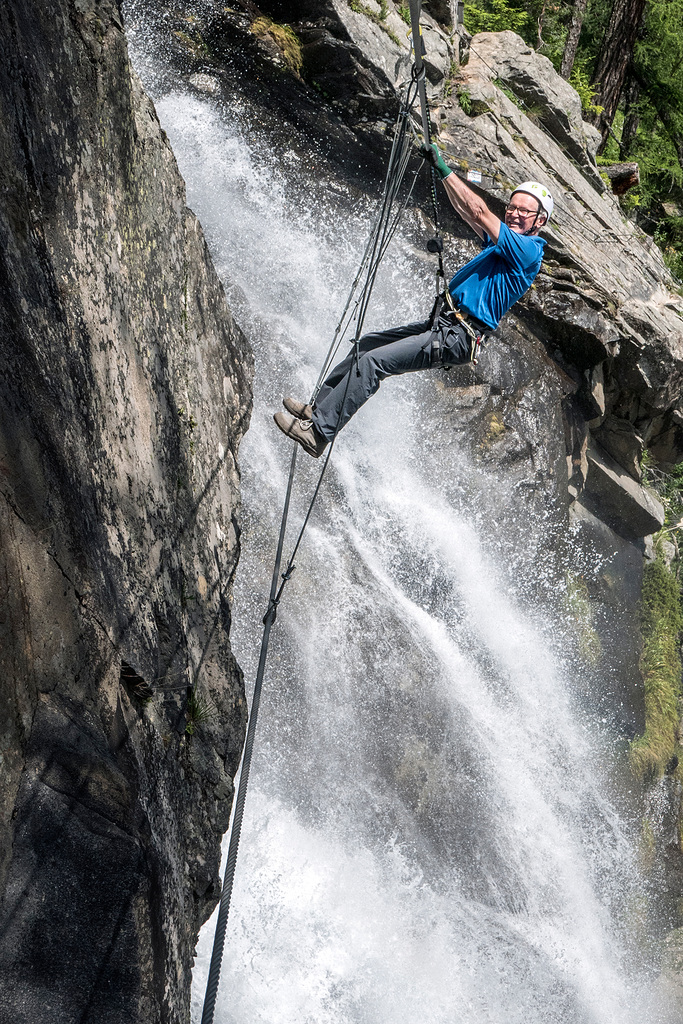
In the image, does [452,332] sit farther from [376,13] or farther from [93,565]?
[376,13]

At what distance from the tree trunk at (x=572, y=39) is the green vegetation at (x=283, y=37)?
6067mm

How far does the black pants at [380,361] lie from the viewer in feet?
17.7

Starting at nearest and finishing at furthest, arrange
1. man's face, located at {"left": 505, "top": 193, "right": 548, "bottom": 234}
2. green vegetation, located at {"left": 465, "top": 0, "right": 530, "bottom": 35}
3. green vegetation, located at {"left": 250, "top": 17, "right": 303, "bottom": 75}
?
man's face, located at {"left": 505, "top": 193, "right": 548, "bottom": 234} → green vegetation, located at {"left": 250, "top": 17, "right": 303, "bottom": 75} → green vegetation, located at {"left": 465, "top": 0, "right": 530, "bottom": 35}

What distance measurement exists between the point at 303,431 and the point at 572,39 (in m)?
11.0

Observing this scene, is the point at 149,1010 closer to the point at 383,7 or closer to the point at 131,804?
the point at 131,804

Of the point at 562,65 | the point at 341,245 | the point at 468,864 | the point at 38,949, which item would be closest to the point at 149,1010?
the point at 38,949

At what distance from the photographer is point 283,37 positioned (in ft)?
28.3

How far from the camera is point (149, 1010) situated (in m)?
3.88

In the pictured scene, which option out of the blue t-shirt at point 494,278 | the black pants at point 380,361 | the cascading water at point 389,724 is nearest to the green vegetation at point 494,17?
the cascading water at point 389,724

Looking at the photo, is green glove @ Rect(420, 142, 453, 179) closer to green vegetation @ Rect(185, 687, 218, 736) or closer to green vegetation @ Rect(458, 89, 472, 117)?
green vegetation @ Rect(185, 687, 218, 736)

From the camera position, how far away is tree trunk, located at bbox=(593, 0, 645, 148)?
12102 mm

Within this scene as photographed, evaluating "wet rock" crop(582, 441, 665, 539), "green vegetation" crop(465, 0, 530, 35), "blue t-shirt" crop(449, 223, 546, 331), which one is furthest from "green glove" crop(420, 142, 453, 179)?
"green vegetation" crop(465, 0, 530, 35)

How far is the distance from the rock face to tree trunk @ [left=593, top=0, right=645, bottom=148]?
9987 millimetres

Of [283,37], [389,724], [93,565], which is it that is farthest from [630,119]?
[93,565]
